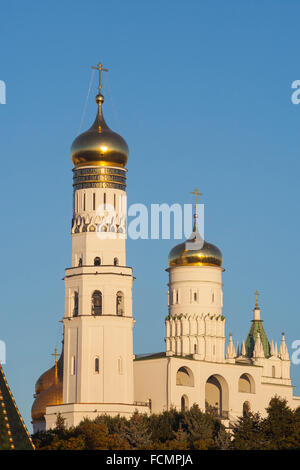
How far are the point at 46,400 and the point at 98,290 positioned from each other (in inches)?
277

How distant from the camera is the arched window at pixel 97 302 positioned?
78000 mm

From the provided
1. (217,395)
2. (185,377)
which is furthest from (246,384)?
(185,377)

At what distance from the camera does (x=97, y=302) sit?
78.1 m

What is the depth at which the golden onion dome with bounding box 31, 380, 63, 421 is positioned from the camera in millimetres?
78688

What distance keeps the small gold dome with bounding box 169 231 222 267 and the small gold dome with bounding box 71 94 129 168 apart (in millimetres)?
8665

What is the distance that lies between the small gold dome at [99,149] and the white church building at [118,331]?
0.06 metres

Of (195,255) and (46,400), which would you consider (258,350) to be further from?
(46,400)

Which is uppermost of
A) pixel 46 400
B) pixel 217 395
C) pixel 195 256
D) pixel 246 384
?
pixel 195 256

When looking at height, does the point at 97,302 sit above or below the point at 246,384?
above
